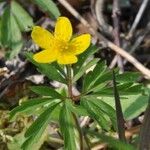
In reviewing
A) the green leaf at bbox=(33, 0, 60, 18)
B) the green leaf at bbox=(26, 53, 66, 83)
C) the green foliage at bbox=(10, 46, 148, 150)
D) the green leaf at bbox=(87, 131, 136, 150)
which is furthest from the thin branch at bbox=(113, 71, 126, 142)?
the green leaf at bbox=(33, 0, 60, 18)

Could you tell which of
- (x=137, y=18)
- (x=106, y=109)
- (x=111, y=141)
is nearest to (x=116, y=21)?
(x=137, y=18)

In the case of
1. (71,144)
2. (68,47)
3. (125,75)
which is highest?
(68,47)

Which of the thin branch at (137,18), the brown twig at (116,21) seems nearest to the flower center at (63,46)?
the brown twig at (116,21)

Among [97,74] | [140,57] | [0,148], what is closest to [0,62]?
[0,148]

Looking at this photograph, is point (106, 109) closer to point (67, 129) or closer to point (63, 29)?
point (67, 129)

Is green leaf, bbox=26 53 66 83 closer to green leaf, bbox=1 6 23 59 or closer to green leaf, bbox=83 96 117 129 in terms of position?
green leaf, bbox=83 96 117 129

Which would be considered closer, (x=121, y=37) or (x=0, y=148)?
(x=0, y=148)

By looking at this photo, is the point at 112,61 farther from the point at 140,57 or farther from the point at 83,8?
the point at 83,8
